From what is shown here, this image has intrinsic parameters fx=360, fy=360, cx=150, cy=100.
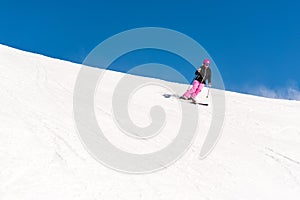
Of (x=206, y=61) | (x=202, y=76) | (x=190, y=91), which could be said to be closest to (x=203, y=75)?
(x=202, y=76)

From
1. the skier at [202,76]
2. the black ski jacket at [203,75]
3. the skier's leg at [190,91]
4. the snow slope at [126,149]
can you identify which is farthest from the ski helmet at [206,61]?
the snow slope at [126,149]

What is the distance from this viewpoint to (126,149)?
294 inches

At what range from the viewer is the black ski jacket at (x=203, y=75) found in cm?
1484

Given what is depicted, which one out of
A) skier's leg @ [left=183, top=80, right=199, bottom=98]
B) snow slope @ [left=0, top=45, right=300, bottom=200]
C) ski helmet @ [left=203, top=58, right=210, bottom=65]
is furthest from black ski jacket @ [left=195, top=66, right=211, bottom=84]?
snow slope @ [left=0, top=45, right=300, bottom=200]

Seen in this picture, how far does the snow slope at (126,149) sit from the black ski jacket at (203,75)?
2.87m

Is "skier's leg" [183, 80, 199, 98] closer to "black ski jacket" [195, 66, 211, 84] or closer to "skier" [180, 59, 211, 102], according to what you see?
"skier" [180, 59, 211, 102]

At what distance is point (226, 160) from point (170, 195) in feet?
8.04

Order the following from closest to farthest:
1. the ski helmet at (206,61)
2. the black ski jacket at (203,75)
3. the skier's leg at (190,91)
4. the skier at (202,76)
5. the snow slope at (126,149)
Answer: the snow slope at (126,149) → the skier's leg at (190,91) → the skier at (202,76) → the black ski jacket at (203,75) → the ski helmet at (206,61)

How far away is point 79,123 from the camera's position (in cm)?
858

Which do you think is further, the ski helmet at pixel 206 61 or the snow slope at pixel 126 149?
the ski helmet at pixel 206 61

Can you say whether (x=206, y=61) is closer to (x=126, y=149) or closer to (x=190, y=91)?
(x=190, y=91)

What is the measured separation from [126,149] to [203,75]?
26.6 feet

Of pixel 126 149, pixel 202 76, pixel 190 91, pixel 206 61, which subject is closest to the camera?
pixel 126 149

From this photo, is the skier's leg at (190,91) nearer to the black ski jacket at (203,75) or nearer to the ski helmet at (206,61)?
the black ski jacket at (203,75)
